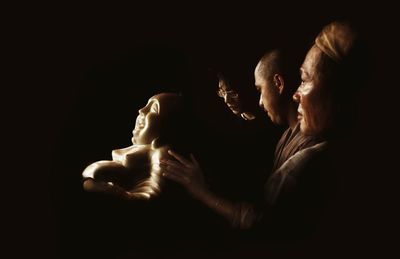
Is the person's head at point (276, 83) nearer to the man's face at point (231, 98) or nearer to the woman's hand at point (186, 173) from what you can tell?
the man's face at point (231, 98)

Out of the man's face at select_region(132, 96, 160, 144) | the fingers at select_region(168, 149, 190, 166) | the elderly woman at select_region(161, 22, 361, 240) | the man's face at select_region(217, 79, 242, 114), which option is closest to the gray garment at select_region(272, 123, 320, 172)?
the elderly woman at select_region(161, 22, 361, 240)

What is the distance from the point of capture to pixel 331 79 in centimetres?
219

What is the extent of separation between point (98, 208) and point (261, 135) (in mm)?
618

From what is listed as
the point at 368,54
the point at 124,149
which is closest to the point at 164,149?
the point at 124,149

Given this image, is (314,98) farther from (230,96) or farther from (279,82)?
(230,96)

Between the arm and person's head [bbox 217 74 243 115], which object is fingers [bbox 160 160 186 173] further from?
person's head [bbox 217 74 243 115]

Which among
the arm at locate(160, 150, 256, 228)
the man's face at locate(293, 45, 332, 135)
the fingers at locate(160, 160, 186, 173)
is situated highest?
the man's face at locate(293, 45, 332, 135)

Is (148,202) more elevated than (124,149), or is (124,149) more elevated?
(124,149)

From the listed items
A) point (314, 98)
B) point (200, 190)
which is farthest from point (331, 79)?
point (200, 190)

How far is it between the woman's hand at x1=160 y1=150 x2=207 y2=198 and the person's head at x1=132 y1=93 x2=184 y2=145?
11 cm

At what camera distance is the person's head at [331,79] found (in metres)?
2.18

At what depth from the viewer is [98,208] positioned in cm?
223

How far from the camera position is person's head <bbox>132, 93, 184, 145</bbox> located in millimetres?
2342

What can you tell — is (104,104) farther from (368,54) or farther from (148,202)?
(368,54)
